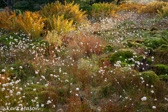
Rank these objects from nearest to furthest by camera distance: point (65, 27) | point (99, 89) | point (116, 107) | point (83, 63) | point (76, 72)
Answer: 1. point (116, 107)
2. point (99, 89)
3. point (76, 72)
4. point (83, 63)
5. point (65, 27)

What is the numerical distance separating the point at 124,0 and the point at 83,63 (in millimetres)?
Answer: 17589

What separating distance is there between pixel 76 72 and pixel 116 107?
1.45m

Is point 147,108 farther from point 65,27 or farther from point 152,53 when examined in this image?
point 65,27

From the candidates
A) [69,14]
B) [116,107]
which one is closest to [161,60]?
[116,107]

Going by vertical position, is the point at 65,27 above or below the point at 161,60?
above

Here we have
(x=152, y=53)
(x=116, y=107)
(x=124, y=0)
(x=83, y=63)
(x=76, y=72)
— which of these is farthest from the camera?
(x=124, y=0)

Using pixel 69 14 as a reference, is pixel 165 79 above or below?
below

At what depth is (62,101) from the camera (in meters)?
2.76

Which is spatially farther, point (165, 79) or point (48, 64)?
point (48, 64)

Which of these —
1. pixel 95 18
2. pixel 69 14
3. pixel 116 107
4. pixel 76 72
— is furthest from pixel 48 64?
pixel 95 18

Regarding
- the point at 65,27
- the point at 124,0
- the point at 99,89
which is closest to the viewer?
the point at 99,89

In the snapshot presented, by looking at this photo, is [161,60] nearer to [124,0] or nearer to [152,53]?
[152,53]

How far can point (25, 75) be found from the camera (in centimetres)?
366

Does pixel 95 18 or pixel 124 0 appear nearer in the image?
pixel 95 18
